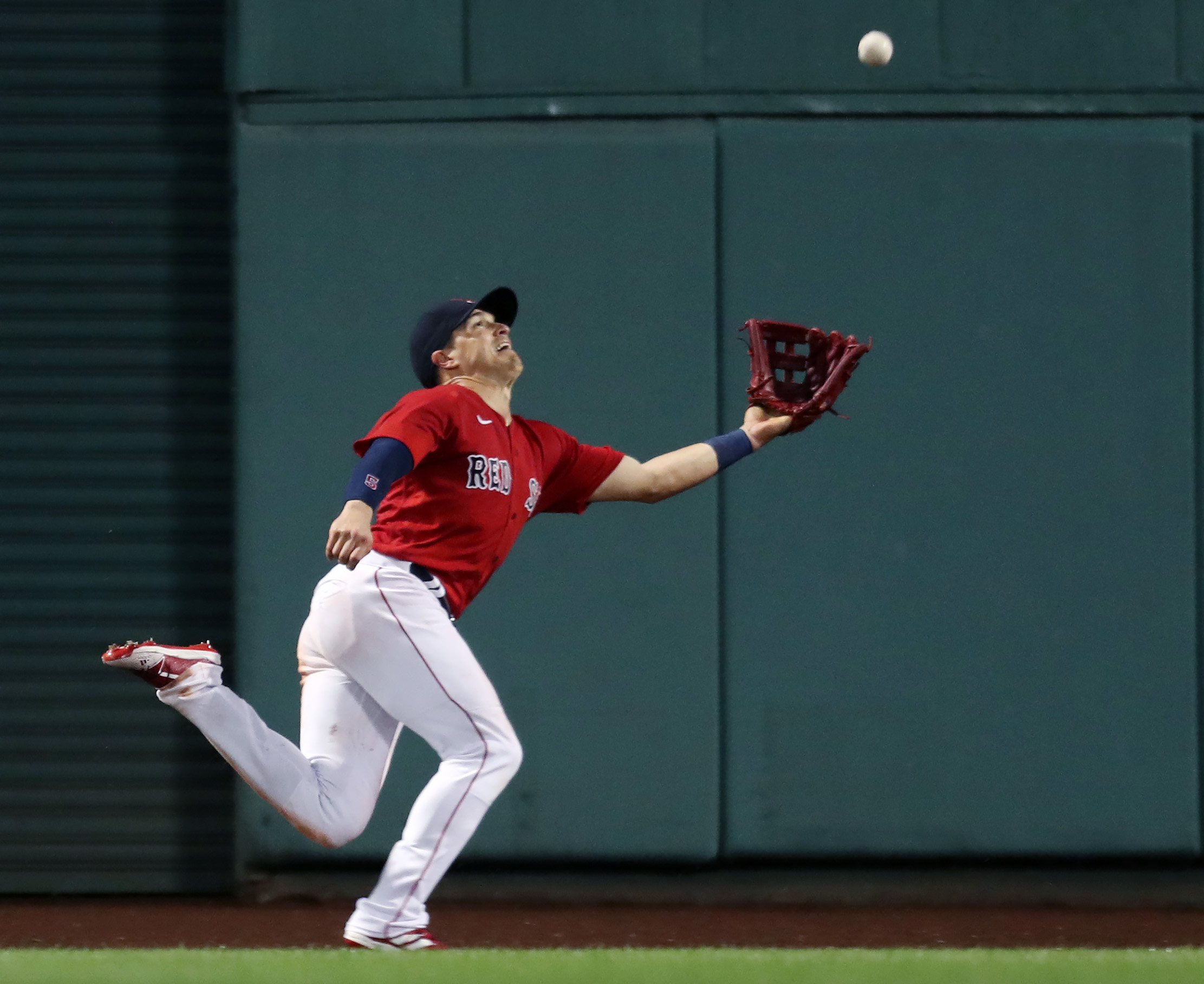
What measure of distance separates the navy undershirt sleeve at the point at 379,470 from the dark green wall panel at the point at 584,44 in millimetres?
2603

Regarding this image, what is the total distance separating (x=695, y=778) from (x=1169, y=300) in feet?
8.42

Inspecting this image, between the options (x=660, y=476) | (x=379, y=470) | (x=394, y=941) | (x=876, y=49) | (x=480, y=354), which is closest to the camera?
A: (x=379, y=470)

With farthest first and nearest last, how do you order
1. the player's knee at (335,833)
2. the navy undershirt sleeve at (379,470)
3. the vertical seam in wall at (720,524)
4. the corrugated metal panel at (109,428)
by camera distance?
the corrugated metal panel at (109,428) → the vertical seam in wall at (720,524) → the player's knee at (335,833) → the navy undershirt sleeve at (379,470)

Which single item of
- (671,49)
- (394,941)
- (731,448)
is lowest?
(394,941)

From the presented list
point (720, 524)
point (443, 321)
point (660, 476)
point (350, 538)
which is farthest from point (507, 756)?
point (720, 524)

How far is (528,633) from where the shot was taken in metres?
5.54

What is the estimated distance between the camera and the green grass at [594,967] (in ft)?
9.22

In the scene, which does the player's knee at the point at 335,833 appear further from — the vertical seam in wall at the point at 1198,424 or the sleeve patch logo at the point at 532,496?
the vertical seam in wall at the point at 1198,424

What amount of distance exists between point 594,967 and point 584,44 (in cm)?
377

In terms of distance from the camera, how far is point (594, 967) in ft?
9.69

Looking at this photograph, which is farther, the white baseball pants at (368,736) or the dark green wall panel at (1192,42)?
the dark green wall panel at (1192,42)

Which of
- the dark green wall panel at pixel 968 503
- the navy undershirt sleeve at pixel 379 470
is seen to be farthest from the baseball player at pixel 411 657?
the dark green wall panel at pixel 968 503

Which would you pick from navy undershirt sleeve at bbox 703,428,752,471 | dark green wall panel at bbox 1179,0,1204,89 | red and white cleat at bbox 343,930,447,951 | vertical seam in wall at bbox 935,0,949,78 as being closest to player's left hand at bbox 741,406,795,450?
navy undershirt sleeve at bbox 703,428,752,471

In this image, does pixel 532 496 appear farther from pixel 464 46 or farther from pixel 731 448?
pixel 464 46
